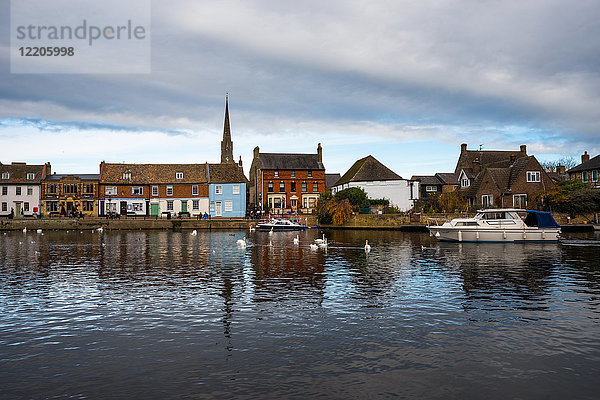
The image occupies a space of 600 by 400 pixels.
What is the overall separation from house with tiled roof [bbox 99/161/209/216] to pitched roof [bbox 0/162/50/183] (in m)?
10.8

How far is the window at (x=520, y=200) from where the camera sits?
64688mm

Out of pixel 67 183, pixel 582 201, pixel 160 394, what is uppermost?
pixel 67 183

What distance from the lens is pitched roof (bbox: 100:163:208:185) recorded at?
77812 millimetres

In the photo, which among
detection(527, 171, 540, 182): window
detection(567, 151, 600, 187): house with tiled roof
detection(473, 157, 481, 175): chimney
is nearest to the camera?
detection(527, 171, 540, 182): window

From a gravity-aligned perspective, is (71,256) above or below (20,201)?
below

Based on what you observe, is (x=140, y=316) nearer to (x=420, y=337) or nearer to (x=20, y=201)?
(x=420, y=337)

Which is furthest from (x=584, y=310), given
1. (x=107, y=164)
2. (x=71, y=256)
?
(x=107, y=164)

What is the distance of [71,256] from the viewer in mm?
31688

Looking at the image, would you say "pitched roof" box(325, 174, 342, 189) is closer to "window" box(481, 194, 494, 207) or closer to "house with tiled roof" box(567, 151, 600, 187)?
"window" box(481, 194, 494, 207)

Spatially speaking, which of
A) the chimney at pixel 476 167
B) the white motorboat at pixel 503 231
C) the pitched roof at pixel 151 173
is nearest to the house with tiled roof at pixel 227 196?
the pitched roof at pixel 151 173

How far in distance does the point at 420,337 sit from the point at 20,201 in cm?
8367

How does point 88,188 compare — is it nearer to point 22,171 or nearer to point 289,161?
point 22,171

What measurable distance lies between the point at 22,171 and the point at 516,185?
83863 mm

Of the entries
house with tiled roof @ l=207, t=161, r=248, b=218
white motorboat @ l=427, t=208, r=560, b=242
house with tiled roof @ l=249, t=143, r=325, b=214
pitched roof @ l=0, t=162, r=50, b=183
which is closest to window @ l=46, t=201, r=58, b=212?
pitched roof @ l=0, t=162, r=50, b=183
